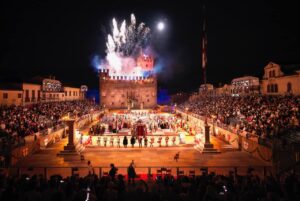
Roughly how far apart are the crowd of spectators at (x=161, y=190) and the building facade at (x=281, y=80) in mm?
29585

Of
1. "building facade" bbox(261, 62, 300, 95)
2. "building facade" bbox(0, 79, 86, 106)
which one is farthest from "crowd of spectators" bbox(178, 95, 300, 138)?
"building facade" bbox(0, 79, 86, 106)

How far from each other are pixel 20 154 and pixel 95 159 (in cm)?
608

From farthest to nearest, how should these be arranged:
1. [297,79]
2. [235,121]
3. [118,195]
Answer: [297,79] → [235,121] → [118,195]

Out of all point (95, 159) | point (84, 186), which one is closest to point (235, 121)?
point (95, 159)

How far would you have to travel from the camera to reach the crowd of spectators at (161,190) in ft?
31.2

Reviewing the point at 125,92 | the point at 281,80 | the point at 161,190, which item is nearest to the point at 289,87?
the point at 281,80

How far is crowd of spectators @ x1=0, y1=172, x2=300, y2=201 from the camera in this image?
951 cm

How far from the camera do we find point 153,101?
97.2 metres

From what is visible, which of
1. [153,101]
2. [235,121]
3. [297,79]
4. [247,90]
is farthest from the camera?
[153,101]

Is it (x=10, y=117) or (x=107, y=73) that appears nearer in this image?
(x=10, y=117)

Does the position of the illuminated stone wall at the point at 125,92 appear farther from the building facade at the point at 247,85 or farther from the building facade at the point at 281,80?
the building facade at the point at 281,80

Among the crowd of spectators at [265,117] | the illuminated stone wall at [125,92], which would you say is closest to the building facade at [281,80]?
the crowd of spectators at [265,117]

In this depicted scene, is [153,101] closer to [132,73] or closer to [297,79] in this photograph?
[132,73]

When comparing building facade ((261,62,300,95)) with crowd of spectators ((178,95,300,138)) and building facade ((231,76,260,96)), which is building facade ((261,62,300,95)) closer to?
building facade ((231,76,260,96))
